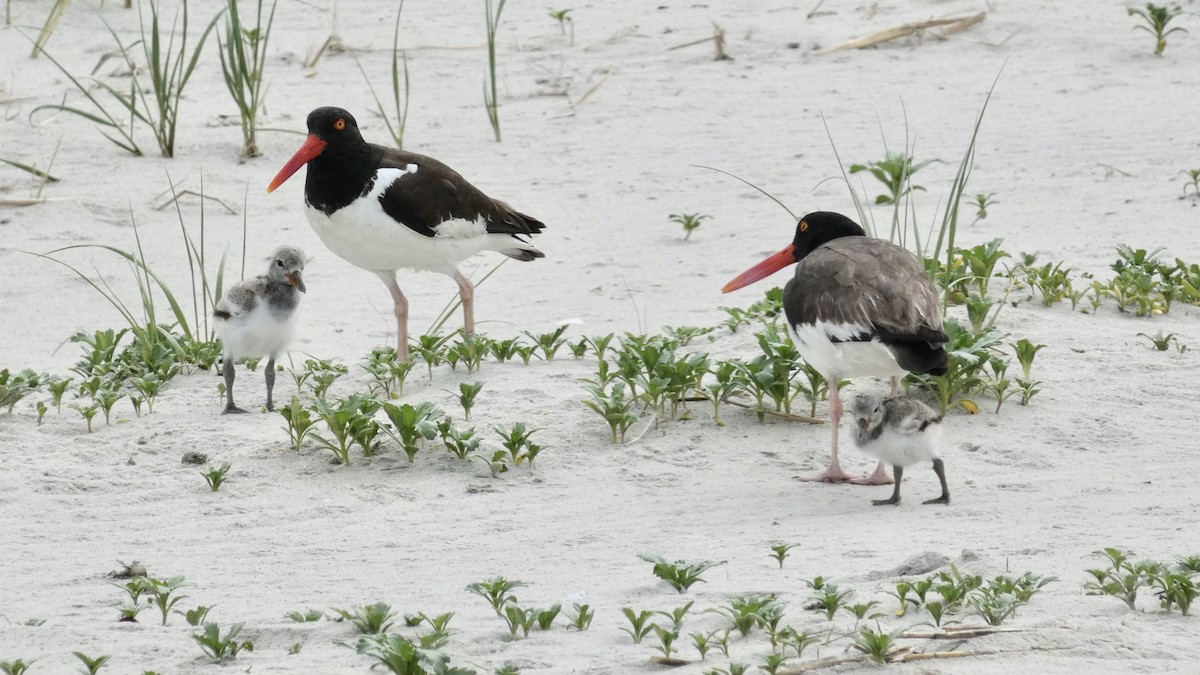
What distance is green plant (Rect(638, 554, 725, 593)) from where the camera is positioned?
4484 mm

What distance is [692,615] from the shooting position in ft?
14.0

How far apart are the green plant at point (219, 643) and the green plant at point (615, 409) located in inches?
88.3

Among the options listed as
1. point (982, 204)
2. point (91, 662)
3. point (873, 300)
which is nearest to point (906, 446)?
point (873, 300)

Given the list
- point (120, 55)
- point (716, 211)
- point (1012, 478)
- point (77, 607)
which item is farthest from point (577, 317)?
point (120, 55)

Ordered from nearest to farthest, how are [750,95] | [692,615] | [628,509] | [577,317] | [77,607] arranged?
[692,615] < [77,607] < [628,509] < [577,317] < [750,95]

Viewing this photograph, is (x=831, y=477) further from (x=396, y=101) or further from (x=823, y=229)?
(x=396, y=101)

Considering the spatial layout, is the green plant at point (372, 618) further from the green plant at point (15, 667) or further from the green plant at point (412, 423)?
the green plant at point (412, 423)

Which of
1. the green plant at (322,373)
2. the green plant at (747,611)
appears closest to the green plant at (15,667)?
the green plant at (747,611)

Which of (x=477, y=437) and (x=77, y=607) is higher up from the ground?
(x=477, y=437)

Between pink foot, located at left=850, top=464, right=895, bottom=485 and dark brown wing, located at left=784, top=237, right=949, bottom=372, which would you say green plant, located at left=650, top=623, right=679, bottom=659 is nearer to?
dark brown wing, located at left=784, top=237, right=949, bottom=372

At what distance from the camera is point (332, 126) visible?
7.66m

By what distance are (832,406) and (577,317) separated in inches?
111

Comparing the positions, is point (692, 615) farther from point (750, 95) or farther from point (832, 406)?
point (750, 95)

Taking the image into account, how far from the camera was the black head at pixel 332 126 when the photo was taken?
766cm
